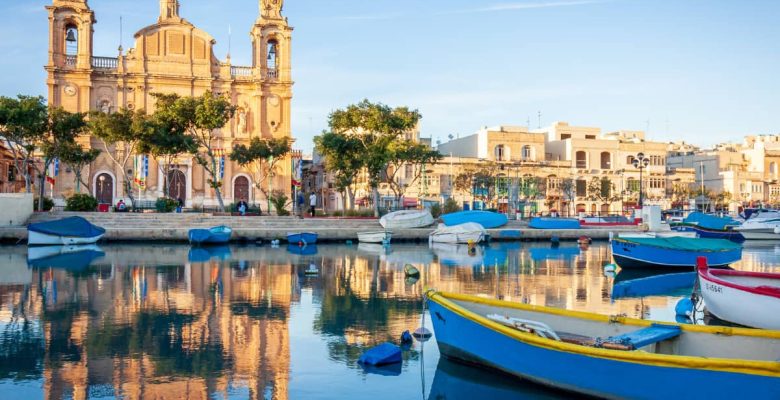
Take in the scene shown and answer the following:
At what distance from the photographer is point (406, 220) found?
45.6 m

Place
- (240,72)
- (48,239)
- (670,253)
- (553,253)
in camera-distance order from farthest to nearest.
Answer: (240,72), (553,253), (48,239), (670,253)

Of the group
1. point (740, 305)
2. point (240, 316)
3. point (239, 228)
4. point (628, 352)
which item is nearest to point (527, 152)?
point (239, 228)

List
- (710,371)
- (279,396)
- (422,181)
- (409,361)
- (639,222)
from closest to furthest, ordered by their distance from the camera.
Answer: (710,371) < (279,396) < (409,361) < (639,222) < (422,181)

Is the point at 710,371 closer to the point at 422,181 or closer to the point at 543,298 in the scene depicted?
the point at 543,298

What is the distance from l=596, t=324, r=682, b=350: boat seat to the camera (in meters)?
9.60

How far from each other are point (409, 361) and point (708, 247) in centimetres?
1944

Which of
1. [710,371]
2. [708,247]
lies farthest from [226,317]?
[708,247]

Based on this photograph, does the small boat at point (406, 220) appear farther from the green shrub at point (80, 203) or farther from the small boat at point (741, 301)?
the small boat at point (741, 301)

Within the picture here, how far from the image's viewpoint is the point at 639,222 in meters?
50.2

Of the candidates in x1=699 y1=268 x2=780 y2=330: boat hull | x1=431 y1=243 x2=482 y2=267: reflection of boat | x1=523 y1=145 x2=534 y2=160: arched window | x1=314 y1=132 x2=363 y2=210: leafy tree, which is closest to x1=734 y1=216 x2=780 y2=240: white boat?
x1=431 y1=243 x2=482 y2=267: reflection of boat

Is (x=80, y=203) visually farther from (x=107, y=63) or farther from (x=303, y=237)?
(x=107, y=63)

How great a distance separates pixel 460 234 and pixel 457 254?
702 centimetres

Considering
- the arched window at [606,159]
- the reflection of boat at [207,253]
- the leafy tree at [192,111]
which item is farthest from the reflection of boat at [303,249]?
the arched window at [606,159]

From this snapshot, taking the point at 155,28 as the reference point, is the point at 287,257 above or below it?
below
